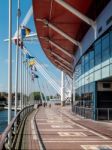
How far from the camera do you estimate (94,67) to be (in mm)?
34312

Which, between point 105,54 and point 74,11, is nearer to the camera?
point 105,54

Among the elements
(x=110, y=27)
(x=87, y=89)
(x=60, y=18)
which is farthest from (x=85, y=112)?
(x=110, y=27)

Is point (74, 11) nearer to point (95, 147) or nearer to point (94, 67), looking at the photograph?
point (94, 67)

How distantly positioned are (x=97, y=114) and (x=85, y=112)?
4855 millimetres

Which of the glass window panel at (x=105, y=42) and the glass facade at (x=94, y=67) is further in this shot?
the glass window panel at (x=105, y=42)

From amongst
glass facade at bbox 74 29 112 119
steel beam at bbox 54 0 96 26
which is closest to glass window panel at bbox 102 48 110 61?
glass facade at bbox 74 29 112 119

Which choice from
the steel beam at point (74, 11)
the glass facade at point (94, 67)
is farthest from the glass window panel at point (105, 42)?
the steel beam at point (74, 11)

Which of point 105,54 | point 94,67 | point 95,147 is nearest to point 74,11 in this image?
point 94,67

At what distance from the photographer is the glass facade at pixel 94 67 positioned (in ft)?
95.3

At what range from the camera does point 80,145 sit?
1669 cm

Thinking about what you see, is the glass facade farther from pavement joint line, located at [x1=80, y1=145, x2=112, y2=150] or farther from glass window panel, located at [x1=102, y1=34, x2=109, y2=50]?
pavement joint line, located at [x1=80, y1=145, x2=112, y2=150]

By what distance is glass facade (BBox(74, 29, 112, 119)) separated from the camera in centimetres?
2905

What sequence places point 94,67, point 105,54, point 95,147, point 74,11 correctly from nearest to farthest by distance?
point 95,147
point 105,54
point 74,11
point 94,67

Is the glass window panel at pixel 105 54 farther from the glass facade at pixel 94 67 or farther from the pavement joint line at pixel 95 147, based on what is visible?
the pavement joint line at pixel 95 147
